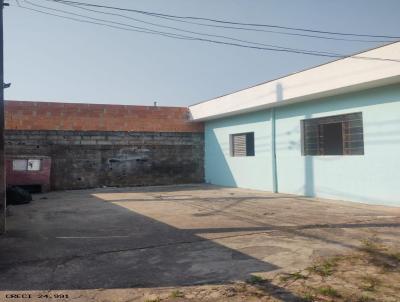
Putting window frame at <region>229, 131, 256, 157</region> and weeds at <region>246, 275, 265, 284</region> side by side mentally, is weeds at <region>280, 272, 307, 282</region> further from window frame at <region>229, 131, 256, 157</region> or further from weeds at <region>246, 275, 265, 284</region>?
window frame at <region>229, 131, 256, 157</region>

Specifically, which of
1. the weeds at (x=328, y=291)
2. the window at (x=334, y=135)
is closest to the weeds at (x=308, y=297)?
the weeds at (x=328, y=291)

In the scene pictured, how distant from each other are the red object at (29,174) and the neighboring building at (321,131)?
6885 mm

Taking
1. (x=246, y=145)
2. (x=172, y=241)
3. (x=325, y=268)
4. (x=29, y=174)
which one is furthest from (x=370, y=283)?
(x=29, y=174)

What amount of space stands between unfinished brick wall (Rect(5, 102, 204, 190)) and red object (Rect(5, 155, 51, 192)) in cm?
103

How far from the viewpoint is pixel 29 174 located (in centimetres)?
1370

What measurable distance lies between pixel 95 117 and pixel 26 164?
3.62 meters

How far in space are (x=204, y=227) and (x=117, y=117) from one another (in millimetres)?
10619

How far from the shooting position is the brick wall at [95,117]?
15070 mm

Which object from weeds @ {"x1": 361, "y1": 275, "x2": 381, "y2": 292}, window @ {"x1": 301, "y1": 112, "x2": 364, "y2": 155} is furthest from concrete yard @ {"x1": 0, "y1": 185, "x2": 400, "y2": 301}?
window @ {"x1": 301, "y1": 112, "x2": 364, "y2": 155}

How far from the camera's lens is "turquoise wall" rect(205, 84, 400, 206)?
935 cm

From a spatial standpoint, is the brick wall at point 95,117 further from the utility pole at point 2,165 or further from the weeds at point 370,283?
the weeds at point 370,283

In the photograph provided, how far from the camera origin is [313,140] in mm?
11938

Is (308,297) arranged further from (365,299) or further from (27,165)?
(27,165)

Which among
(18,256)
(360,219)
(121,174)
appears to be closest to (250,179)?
(121,174)
